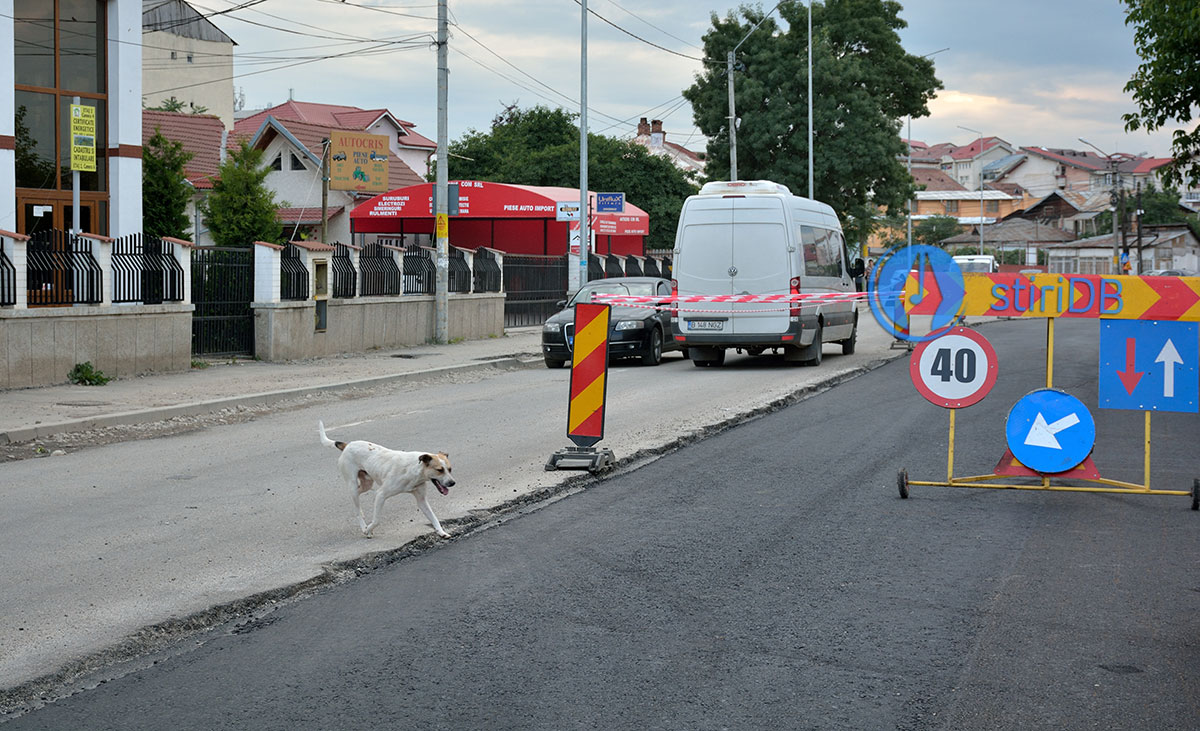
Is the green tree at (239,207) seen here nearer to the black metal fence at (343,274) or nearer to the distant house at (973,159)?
the black metal fence at (343,274)

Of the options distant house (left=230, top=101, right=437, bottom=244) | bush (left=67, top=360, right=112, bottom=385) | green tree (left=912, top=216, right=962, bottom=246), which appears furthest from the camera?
green tree (left=912, top=216, right=962, bottom=246)

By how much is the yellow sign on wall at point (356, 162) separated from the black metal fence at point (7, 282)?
2513 centimetres

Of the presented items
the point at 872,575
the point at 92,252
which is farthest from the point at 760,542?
the point at 92,252

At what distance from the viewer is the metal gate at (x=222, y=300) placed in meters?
20.2

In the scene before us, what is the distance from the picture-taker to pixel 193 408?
14.9m

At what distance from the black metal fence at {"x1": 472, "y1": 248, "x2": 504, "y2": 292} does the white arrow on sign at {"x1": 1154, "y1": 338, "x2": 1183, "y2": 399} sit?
21.0 m

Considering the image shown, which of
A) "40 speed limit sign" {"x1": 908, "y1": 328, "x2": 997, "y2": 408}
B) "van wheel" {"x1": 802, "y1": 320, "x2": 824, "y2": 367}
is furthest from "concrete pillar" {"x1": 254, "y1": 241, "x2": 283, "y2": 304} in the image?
"40 speed limit sign" {"x1": 908, "y1": 328, "x2": 997, "y2": 408}

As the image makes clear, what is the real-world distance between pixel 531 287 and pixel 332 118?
135 feet

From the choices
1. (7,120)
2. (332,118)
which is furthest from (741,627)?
(332,118)

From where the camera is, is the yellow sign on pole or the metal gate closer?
the yellow sign on pole

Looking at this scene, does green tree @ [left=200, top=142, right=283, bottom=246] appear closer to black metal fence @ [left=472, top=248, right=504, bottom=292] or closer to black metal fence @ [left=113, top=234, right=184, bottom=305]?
black metal fence @ [left=472, top=248, right=504, bottom=292]

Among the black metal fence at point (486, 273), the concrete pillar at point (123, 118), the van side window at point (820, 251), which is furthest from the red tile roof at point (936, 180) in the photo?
the concrete pillar at point (123, 118)

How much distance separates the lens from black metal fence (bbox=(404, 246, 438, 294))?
25.7 m

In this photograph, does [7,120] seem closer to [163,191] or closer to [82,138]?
[82,138]
